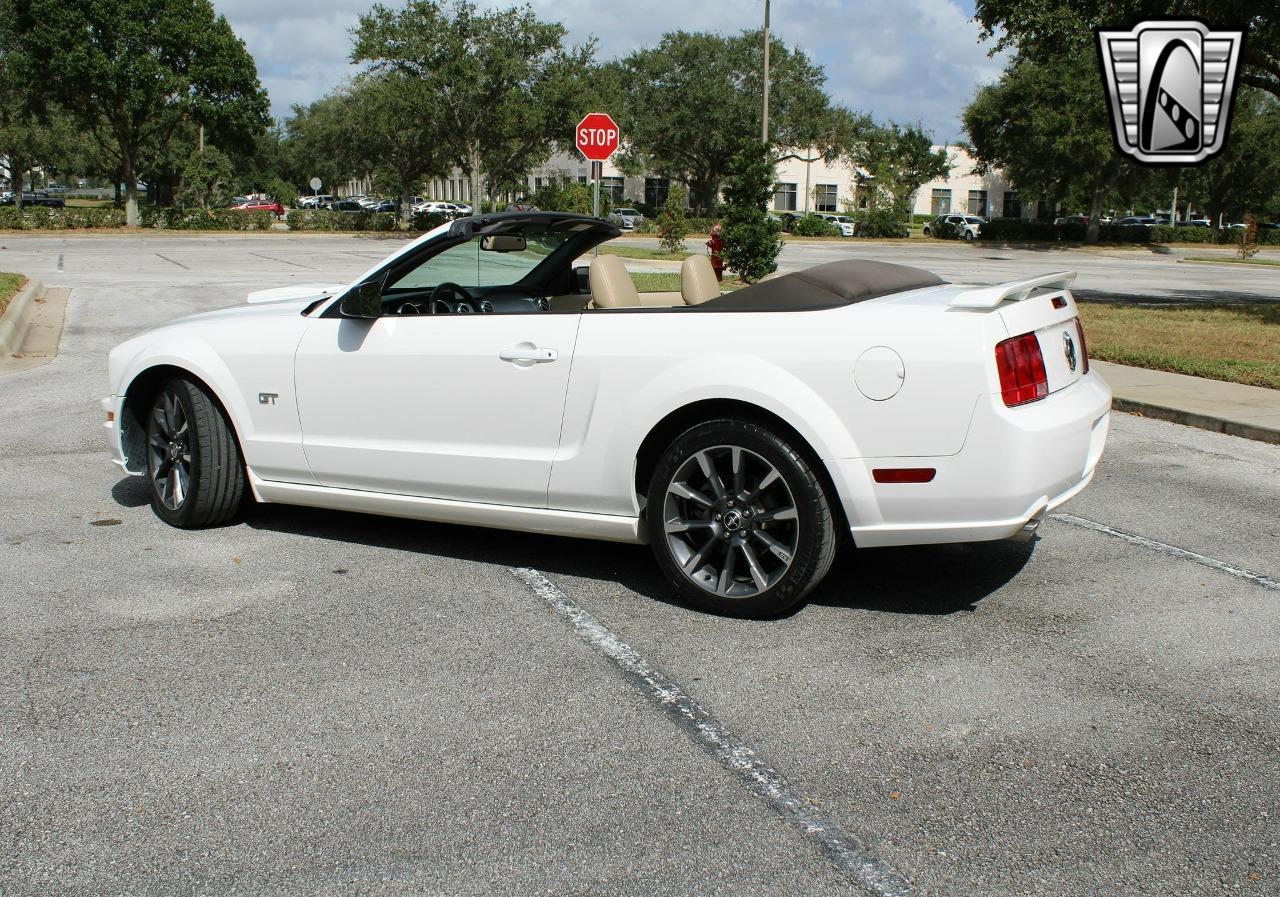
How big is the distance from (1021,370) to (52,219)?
4970cm

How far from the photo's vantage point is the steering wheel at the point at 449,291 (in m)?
5.52

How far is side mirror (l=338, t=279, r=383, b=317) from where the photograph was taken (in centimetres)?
534

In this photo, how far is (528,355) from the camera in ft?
16.1

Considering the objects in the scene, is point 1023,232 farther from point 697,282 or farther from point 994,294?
point 994,294

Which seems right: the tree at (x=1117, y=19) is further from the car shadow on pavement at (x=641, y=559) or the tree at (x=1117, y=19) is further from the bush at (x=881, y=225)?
the bush at (x=881, y=225)

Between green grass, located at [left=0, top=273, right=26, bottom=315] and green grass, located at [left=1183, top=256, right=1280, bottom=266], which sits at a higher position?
green grass, located at [left=1183, top=256, right=1280, bottom=266]

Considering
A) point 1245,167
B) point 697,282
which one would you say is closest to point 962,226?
point 1245,167

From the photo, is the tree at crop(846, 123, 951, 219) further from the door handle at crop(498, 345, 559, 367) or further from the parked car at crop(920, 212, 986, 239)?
the door handle at crop(498, 345, 559, 367)

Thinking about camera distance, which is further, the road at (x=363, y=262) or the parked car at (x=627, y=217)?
the parked car at (x=627, y=217)

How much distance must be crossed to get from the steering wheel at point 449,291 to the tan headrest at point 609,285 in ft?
2.27

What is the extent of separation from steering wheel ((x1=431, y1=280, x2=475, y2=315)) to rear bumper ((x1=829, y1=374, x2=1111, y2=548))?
2136mm

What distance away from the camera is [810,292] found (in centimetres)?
464

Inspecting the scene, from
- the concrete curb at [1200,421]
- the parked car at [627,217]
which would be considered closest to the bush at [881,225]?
the parked car at [627,217]

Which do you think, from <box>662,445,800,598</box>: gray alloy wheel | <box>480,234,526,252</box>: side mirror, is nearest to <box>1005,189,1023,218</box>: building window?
<box>480,234,526,252</box>: side mirror
